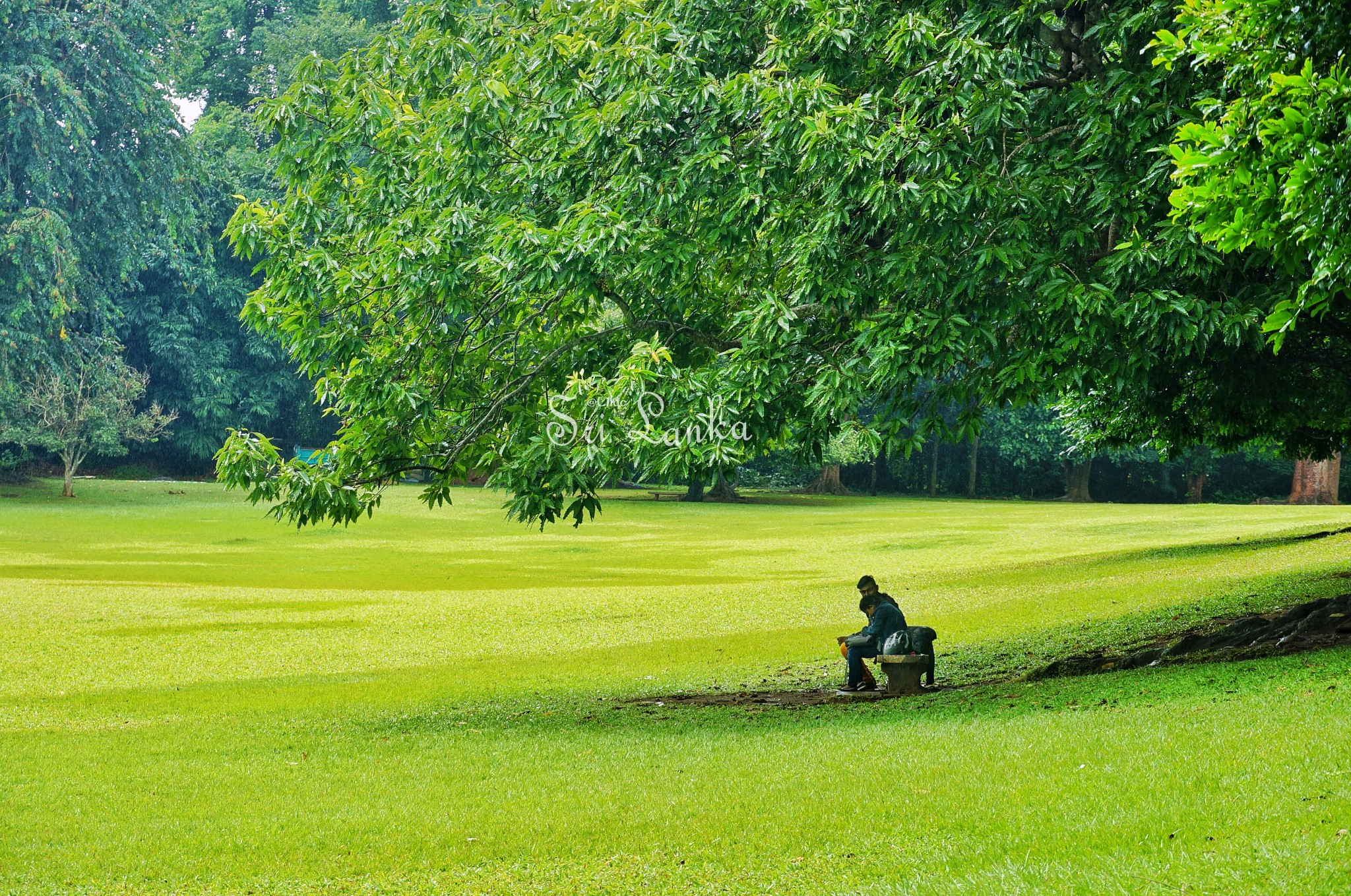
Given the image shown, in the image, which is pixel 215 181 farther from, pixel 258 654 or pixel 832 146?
pixel 832 146

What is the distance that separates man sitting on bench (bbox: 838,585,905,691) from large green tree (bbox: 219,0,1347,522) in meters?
2.68

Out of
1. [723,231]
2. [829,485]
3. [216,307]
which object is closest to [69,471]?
[216,307]

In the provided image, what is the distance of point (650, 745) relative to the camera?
1198 centimetres

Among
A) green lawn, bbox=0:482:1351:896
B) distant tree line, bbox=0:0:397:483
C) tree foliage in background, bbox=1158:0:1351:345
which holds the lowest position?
green lawn, bbox=0:482:1351:896

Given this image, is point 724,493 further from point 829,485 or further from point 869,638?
point 869,638

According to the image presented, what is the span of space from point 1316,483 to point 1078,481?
15896 mm

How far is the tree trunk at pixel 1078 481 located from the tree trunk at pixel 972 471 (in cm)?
551

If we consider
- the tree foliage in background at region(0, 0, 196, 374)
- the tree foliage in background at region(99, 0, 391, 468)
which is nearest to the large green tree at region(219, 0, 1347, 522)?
the tree foliage in background at region(0, 0, 196, 374)

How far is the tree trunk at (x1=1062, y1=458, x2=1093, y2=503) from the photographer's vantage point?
69.7 metres

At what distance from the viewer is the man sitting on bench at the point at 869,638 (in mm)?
14303

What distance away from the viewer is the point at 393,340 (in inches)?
579

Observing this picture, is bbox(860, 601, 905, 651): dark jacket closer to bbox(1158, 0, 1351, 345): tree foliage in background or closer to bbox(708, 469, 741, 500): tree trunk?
bbox(1158, 0, 1351, 345): tree foliage in background

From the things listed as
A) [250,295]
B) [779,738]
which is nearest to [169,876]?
[779,738]

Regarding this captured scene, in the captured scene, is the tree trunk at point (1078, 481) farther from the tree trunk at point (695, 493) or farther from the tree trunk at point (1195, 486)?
the tree trunk at point (695, 493)
